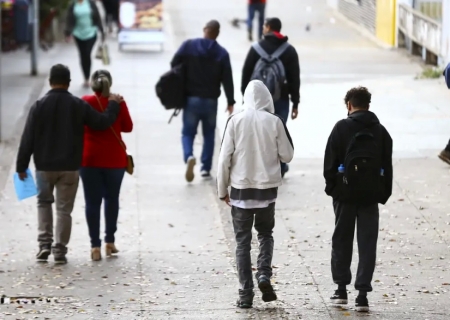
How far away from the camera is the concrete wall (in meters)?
25.4

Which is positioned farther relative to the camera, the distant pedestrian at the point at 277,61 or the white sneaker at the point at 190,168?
the white sneaker at the point at 190,168

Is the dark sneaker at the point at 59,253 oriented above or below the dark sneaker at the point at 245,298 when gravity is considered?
below

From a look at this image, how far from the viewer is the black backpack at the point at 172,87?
11.8m

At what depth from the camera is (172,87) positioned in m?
11.9

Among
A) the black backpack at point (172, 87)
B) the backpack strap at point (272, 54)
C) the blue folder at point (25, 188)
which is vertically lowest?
the blue folder at point (25, 188)

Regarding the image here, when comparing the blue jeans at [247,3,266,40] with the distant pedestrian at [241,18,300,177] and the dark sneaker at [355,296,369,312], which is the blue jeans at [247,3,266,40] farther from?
the dark sneaker at [355,296,369,312]

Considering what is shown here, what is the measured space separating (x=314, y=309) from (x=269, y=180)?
3.09ft

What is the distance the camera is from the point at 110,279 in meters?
8.62

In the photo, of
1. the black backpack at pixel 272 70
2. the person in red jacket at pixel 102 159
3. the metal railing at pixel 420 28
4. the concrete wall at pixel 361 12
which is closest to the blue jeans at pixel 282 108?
the black backpack at pixel 272 70

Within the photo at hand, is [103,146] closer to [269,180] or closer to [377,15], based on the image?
[269,180]

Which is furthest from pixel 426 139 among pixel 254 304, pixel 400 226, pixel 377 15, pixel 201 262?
pixel 377 15

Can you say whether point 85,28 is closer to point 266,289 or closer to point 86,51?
point 86,51

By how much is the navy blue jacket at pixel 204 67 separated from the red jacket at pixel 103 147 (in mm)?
2844

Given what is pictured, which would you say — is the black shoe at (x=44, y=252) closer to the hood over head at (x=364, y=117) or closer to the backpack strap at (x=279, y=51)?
the hood over head at (x=364, y=117)
